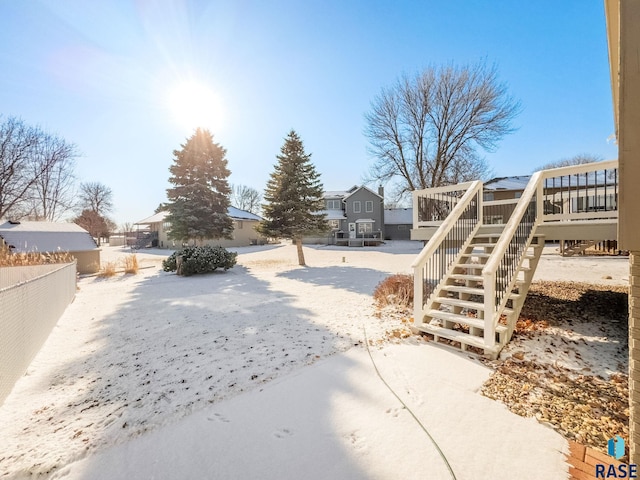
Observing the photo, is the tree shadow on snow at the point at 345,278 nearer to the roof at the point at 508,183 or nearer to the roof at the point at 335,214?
the roof at the point at 508,183

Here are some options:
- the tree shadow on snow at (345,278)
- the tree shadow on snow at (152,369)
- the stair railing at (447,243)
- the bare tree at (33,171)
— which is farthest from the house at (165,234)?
the stair railing at (447,243)

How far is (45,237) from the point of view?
11.5m

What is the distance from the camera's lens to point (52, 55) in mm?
6672

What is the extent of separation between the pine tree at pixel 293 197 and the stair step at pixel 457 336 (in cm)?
1036

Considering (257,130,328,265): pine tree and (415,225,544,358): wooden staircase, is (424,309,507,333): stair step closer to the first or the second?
(415,225,544,358): wooden staircase

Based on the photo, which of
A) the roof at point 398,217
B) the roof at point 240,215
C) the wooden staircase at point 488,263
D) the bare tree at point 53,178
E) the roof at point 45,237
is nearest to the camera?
the wooden staircase at point 488,263

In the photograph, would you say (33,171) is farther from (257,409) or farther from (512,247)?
(512,247)

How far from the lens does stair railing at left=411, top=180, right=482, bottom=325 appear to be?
429 cm

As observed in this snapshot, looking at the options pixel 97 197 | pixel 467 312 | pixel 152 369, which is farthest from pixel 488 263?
pixel 97 197

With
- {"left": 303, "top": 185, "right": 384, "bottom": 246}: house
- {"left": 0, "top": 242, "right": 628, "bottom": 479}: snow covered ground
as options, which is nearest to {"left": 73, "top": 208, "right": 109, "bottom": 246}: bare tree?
{"left": 303, "top": 185, "right": 384, "bottom": 246}: house

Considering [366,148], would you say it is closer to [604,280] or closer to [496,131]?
[496,131]

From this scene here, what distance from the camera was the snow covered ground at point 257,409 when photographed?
1.93 metres

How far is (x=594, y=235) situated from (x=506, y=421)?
13.8ft

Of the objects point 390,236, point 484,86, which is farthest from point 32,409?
point 390,236
